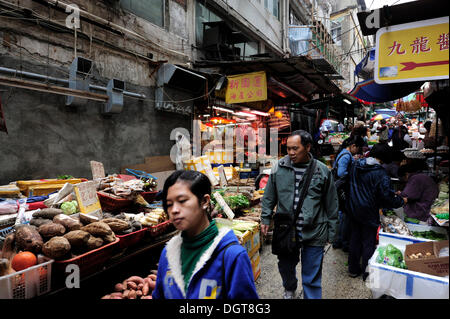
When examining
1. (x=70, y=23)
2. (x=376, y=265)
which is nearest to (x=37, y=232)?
(x=376, y=265)

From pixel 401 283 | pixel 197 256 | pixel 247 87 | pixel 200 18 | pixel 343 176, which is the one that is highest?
pixel 200 18

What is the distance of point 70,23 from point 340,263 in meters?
8.10

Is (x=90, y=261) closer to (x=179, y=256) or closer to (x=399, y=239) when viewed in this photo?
(x=179, y=256)

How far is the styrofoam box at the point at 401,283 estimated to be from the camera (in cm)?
211

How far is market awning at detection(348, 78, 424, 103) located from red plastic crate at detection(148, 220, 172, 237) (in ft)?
12.8

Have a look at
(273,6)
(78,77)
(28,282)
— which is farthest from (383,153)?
(273,6)

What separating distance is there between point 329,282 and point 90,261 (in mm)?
3722

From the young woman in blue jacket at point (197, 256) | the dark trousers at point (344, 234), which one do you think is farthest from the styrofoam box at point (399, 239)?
the young woman in blue jacket at point (197, 256)

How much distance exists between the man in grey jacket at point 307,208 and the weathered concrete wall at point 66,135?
5.46 metres

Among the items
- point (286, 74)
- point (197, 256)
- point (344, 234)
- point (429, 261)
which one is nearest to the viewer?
point (197, 256)

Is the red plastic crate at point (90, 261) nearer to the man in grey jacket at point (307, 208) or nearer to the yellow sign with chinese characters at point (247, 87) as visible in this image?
the man in grey jacket at point (307, 208)

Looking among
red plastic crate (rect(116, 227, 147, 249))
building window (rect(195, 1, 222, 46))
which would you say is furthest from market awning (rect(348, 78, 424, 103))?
building window (rect(195, 1, 222, 46))

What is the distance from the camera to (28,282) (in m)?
2.29
